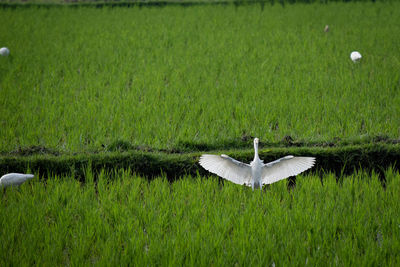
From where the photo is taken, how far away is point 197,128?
3.99m

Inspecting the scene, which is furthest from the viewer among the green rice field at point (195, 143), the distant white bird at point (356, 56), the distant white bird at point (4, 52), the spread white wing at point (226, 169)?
the distant white bird at point (4, 52)

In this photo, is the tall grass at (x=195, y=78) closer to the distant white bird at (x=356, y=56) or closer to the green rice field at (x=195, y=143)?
the green rice field at (x=195, y=143)

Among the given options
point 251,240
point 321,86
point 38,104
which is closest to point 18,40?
point 38,104

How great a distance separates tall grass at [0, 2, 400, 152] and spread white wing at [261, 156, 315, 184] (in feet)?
3.07

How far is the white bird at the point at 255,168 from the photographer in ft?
9.11

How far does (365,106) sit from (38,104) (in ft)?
11.5

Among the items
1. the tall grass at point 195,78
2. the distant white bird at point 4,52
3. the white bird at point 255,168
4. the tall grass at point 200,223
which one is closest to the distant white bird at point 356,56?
the tall grass at point 195,78

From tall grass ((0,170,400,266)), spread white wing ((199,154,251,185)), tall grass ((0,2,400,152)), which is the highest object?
tall grass ((0,2,400,152))

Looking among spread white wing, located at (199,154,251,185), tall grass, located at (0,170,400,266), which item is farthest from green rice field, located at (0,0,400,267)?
spread white wing, located at (199,154,251,185)

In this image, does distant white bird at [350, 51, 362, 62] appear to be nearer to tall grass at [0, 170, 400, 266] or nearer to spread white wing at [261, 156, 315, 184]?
tall grass at [0, 170, 400, 266]

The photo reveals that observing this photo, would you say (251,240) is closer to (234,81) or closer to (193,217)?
(193,217)

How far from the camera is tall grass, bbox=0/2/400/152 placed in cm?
395

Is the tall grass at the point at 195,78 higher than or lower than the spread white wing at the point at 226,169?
higher

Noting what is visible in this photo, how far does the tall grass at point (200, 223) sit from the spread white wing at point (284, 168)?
0.41ft
